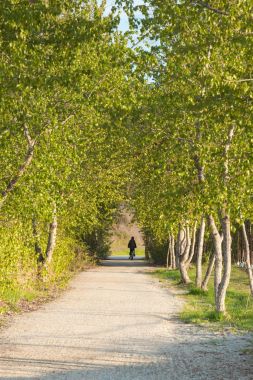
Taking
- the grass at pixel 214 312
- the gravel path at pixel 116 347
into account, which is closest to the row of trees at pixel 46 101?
the gravel path at pixel 116 347

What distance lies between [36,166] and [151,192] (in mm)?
8254

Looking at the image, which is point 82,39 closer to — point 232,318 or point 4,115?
point 4,115

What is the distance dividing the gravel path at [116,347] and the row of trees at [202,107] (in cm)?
214

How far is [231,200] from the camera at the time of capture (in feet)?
43.0

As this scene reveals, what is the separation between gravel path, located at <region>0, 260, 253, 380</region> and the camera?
971cm

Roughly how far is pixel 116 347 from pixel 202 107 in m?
4.48

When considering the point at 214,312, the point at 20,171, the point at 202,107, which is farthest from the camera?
the point at 214,312

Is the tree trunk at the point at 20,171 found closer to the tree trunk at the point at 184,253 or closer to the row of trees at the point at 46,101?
the row of trees at the point at 46,101

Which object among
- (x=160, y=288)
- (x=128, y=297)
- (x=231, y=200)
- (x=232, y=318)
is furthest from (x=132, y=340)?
(x=160, y=288)

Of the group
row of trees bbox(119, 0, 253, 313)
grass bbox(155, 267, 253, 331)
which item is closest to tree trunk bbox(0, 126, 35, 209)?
row of trees bbox(119, 0, 253, 313)

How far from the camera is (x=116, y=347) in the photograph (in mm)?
11711

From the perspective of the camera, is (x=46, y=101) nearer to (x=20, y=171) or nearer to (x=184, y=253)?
(x=20, y=171)

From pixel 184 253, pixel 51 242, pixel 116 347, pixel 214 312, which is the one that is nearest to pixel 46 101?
pixel 116 347

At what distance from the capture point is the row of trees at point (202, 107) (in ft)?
29.8
